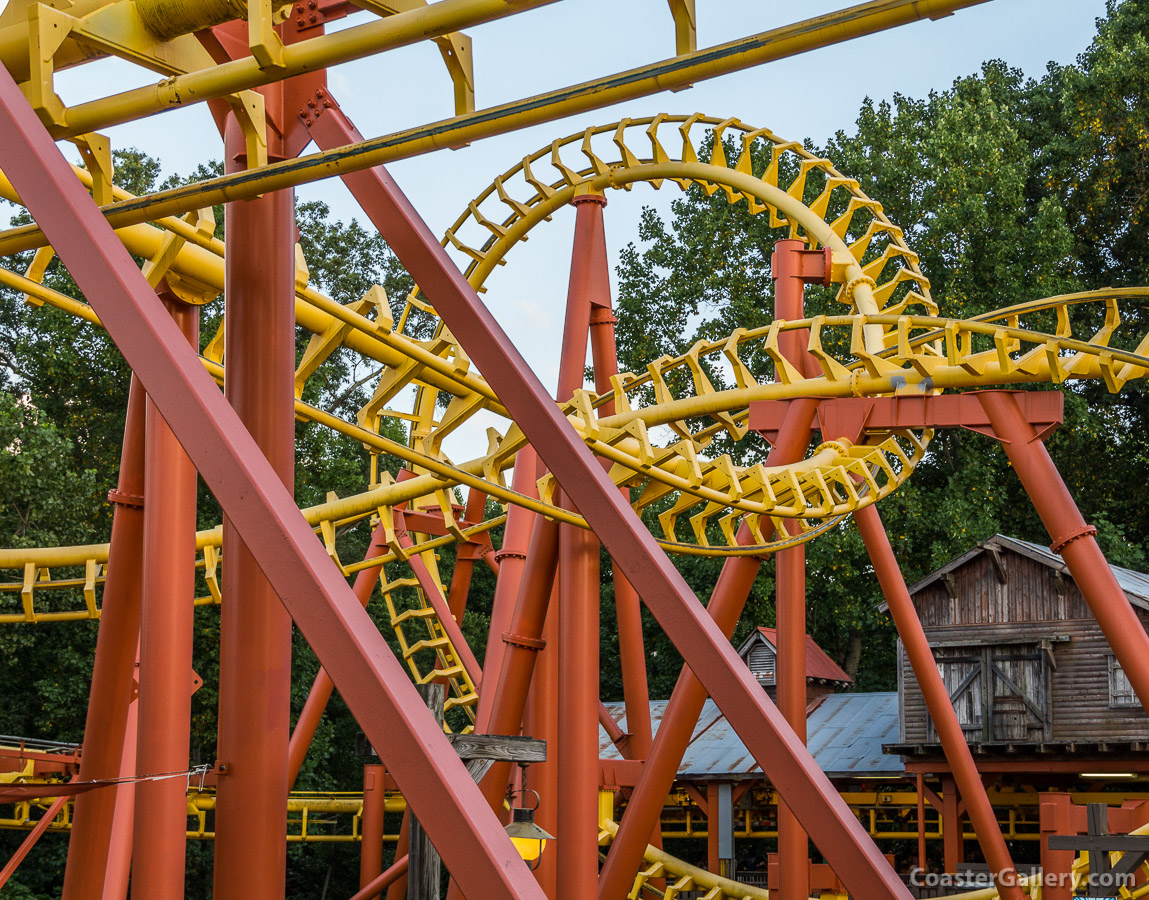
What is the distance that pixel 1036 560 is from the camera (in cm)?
1698

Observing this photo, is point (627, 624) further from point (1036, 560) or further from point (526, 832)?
point (1036, 560)

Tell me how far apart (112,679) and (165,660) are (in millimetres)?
773

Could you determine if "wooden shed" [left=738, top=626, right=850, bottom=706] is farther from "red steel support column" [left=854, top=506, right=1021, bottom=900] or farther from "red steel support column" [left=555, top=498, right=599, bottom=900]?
"red steel support column" [left=555, top=498, right=599, bottom=900]

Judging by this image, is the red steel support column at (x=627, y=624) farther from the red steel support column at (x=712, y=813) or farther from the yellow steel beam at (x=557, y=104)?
the red steel support column at (x=712, y=813)

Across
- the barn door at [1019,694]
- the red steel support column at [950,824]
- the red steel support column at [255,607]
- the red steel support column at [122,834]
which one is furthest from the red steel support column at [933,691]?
the barn door at [1019,694]

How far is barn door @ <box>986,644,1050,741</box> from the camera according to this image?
650 inches

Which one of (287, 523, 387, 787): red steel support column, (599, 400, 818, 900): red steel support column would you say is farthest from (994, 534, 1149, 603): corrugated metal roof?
(599, 400, 818, 900): red steel support column

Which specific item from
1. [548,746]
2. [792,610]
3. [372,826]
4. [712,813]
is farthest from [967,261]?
[548,746]

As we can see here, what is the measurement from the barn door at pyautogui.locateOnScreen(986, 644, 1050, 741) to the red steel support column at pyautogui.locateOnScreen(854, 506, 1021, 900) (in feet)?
22.2

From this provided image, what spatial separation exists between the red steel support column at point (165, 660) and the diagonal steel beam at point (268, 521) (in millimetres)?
1606

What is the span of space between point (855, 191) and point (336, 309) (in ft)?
16.6

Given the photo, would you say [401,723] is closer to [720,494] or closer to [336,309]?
[336,309]

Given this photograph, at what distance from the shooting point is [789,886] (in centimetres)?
875

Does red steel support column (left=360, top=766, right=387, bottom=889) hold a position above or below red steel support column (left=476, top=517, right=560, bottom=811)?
below
